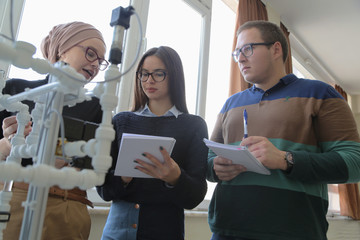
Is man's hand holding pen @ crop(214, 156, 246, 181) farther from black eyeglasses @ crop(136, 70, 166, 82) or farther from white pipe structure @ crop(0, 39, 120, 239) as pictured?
white pipe structure @ crop(0, 39, 120, 239)

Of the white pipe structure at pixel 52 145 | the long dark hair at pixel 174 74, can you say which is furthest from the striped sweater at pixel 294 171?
the white pipe structure at pixel 52 145

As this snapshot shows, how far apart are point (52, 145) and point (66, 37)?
0.74 m

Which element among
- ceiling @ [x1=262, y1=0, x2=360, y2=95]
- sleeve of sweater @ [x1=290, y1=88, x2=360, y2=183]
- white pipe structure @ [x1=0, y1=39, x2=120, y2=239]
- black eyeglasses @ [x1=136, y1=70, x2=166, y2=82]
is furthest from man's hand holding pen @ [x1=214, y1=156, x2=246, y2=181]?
ceiling @ [x1=262, y1=0, x2=360, y2=95]

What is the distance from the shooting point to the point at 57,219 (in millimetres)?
956

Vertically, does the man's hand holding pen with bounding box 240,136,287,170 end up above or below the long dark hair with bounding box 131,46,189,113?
below

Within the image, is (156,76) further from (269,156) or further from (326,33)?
(326,33)

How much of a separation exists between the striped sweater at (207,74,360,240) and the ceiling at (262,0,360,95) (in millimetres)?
2705

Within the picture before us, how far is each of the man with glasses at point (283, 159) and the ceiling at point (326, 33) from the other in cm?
265

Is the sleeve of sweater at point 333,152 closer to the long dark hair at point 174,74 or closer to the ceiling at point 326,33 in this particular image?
the long dark hair at point 174,74

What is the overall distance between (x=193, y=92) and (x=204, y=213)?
41.4 inches

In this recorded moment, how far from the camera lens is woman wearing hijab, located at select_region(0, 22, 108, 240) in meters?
0.91

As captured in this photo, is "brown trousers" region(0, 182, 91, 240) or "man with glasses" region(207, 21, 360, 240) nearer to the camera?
"brown trousers" region(0, 182, 91, 240)

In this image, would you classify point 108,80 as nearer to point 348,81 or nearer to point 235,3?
point 235,3

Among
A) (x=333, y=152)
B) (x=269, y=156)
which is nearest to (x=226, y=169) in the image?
(x=269, y=156)
